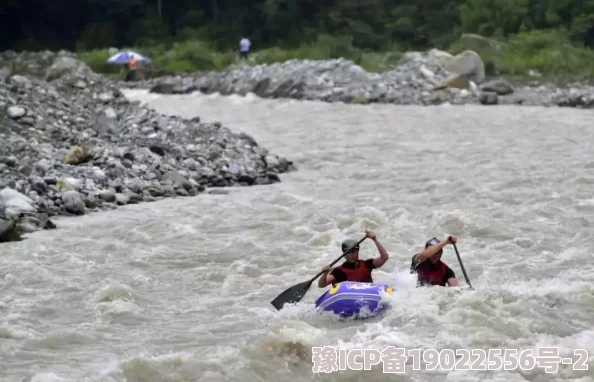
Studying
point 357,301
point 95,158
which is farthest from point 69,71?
point 357,301

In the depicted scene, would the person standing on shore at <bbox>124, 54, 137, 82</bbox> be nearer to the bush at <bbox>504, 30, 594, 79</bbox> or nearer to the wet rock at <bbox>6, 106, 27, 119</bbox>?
the bush at <bbox>504, 30, 594, 79</bbox>

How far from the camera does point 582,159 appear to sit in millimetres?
14562

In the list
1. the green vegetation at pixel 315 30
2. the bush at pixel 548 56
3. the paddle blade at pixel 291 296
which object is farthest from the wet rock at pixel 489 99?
the paddle blade at pixel 291 296

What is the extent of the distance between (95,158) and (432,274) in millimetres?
6625

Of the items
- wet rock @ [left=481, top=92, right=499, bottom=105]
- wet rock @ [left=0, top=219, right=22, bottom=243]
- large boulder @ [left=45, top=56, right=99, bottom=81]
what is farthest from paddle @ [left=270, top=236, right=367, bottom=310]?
wet rock @ [left=481, top=92, right=499, bottom=105]

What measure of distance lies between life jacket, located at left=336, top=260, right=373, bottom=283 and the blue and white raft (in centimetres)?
57

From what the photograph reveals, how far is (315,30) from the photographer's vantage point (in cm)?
4138

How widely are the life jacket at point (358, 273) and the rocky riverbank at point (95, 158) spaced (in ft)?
13.3

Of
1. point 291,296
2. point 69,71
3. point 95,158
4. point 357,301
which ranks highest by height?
point 357,301

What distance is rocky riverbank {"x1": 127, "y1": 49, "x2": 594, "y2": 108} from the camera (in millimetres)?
24531

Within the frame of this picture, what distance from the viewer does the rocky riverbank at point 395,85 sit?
2453cm

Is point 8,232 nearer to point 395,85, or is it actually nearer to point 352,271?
point 352,271

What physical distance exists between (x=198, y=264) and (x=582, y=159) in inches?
317

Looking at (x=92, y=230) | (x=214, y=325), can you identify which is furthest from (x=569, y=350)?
(x=92, y=230)
